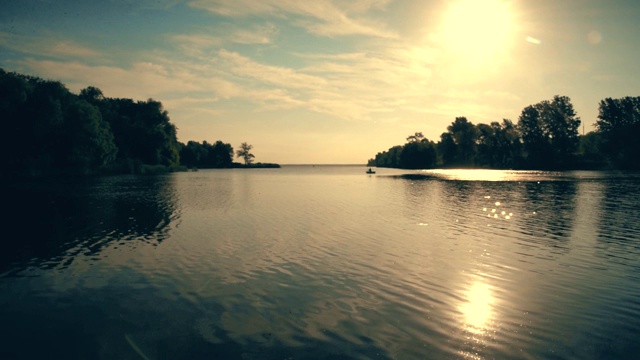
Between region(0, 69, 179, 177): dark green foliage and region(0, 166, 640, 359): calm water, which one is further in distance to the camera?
region(0, 69, 179, 177): dark green foliage

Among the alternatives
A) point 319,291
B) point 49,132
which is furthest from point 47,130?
point 319,291

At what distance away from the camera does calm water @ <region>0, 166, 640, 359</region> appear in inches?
410

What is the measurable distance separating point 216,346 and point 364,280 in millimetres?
7890

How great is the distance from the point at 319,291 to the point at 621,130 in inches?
7269

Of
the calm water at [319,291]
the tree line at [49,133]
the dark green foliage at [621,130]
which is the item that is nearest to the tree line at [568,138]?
the dark green foliage at [621,130]

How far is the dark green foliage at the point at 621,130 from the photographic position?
149125 mm

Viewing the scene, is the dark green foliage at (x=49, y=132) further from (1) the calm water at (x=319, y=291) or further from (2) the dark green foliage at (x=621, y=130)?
(2) the dark green foliage at (x=621, y=130)

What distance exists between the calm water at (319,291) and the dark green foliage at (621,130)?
15461 centimetres

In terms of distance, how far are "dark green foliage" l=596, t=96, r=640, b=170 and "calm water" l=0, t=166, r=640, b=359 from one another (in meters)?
155

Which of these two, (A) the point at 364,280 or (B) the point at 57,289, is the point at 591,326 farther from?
(B) the point at 57,289

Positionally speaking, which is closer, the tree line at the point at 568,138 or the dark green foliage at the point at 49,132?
the dark green foliage at the point at 49,132

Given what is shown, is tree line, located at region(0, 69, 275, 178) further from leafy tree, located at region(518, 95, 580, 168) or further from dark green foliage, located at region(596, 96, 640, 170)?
dark green foliage, located at region(596, 96, 640, 170)

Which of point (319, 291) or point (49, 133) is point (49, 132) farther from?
point (319, 291)

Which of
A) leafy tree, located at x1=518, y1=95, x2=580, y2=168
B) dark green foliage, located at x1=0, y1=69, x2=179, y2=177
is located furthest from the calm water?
leafy tree, located at x1=518, y1=95, x2=580, y2=168
